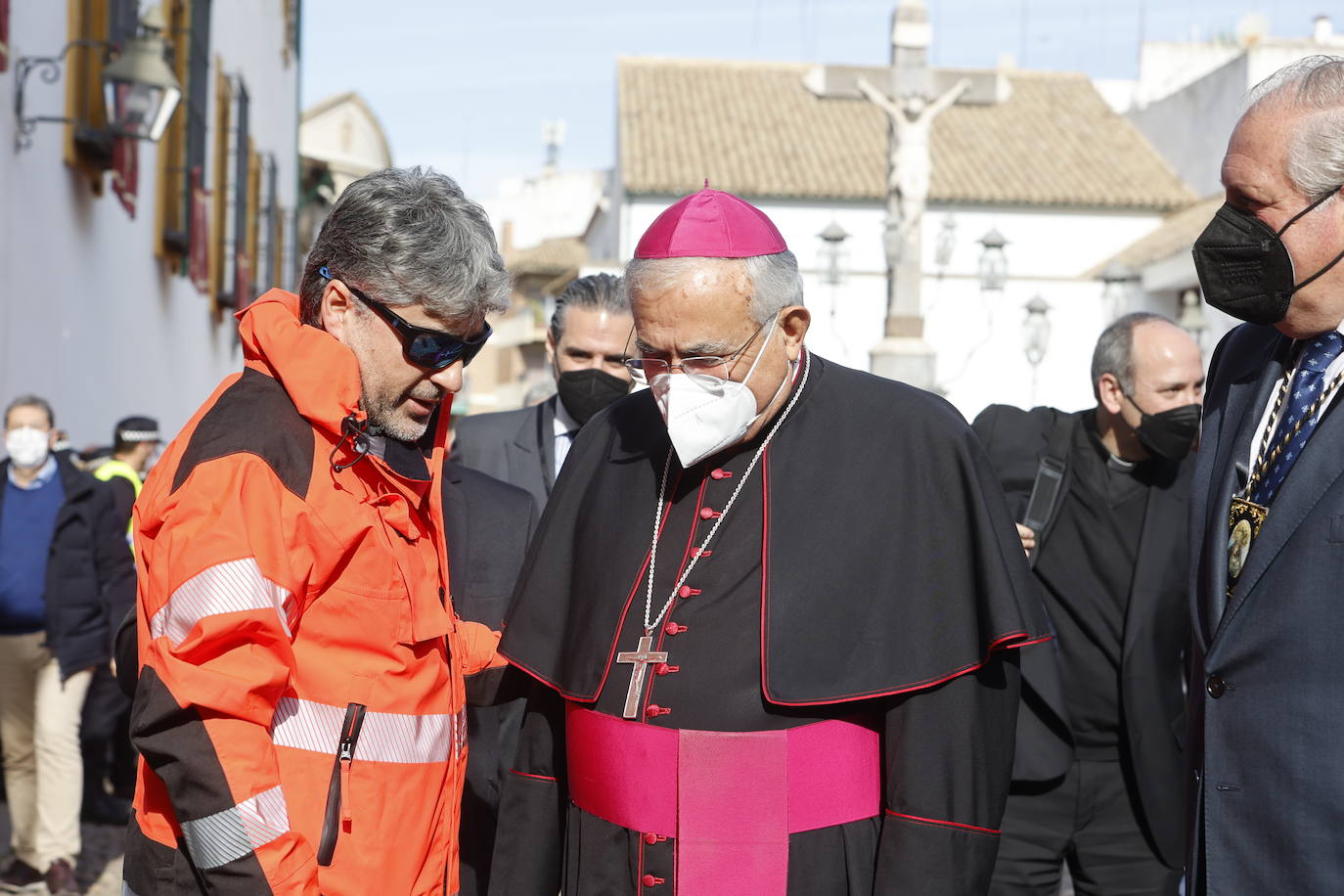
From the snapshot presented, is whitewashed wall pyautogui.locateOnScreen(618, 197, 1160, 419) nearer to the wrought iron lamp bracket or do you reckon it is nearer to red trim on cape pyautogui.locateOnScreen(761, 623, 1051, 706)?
the wrought iron lamp bracket

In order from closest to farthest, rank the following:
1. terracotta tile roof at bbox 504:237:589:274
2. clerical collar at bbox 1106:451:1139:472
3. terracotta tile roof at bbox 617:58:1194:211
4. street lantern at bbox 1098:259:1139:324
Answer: clerical collar at bbox 1106:451:1139:472 < street lantern at bbox 1098:259:1139:324 < terracotta tile roof at bbox 617:58:1194:211 < terracotta tile roof at bbox 504:237:589:274

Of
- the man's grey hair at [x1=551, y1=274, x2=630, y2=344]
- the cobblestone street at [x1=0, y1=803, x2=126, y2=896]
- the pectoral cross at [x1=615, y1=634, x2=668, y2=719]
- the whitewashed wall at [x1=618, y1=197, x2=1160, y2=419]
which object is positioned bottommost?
the cobblestone street at [x1=0, y1=803, x2=126, y2=896]

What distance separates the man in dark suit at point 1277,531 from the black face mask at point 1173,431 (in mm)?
1573

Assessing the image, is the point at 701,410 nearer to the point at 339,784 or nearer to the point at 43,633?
the point at 339,784

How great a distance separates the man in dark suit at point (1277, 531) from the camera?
245cm

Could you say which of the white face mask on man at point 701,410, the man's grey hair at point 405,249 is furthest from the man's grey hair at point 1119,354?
the man's grey hair at point 405,249

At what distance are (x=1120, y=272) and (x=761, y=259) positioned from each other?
Answer: 18.5m

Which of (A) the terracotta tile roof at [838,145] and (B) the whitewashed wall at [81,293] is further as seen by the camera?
(A) the terracotta tile roof at [838,145]

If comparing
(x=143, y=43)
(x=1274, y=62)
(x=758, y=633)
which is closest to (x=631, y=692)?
(x=758, y=633)

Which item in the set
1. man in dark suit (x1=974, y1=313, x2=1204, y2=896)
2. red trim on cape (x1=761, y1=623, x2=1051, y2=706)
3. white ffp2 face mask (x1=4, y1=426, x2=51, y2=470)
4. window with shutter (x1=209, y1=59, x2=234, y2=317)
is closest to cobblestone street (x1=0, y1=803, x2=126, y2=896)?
white ffp2 face mask (x1=4, y1=426, x2=51, y2=470)

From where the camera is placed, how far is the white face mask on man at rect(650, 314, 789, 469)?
287cm

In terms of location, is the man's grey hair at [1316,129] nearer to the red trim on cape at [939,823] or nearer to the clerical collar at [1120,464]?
the red trim on cape at [939,823]

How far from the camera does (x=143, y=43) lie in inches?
312

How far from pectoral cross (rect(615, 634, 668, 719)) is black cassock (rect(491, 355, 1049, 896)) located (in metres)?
0.02
